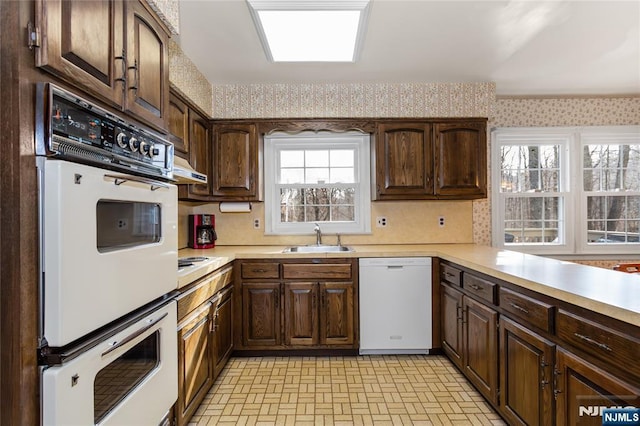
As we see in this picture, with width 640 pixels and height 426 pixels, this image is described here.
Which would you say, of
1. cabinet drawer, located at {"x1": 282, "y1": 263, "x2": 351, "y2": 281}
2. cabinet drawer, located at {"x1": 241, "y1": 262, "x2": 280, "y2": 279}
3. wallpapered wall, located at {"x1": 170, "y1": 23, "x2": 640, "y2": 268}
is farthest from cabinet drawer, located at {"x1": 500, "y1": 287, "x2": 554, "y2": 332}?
wallpapered wall, located at {"x1": 170, "y1": 23, "x2": 640, "y2": 268}

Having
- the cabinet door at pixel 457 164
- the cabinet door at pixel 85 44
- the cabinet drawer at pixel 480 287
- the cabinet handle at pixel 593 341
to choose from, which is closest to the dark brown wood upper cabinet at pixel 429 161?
the cabinet door at pixel 457 164

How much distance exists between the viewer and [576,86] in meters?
3.54

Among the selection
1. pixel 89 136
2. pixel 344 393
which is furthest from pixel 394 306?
pixel 89 136

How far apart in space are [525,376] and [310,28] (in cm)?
232

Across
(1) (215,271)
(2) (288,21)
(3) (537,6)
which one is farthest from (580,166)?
(1) (215,271)

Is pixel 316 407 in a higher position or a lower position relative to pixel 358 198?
lower

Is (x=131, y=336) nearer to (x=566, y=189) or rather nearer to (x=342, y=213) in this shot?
(x=342, y=213)

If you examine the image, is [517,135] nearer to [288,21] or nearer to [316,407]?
[288,21]

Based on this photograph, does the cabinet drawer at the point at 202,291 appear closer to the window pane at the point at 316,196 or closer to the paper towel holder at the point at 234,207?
the paper towel holder at the point at 234,207

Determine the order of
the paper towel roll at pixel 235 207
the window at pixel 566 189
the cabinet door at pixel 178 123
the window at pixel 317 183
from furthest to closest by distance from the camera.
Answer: the window at pixel 566 189 → the window at pixel 317 183 → the paper towel roll at pixel 235 207 → the cabinet door at pixel 178 123

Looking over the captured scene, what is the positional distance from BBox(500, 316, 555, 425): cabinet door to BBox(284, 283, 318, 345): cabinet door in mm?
1505

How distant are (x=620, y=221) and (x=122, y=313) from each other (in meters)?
4.70

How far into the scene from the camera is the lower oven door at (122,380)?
93cm

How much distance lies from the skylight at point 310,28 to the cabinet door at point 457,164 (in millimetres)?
1202
